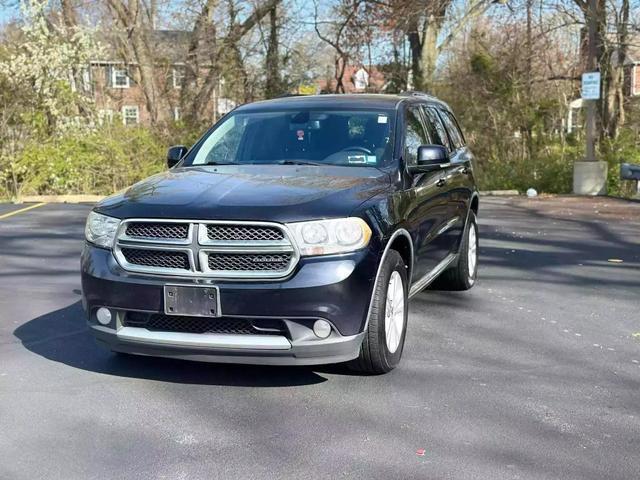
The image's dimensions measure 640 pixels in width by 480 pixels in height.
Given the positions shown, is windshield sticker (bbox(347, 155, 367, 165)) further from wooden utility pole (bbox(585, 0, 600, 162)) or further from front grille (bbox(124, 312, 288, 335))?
wooden utility pole (bbox(585, 0, 600, 162))

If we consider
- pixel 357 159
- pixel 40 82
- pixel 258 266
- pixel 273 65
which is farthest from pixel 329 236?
pixel 273 65

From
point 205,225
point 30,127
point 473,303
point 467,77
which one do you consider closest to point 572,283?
point 473,303

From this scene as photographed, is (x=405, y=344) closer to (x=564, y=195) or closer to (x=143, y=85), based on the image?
(x=564, y=195)

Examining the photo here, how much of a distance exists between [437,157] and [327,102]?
111 centimetres

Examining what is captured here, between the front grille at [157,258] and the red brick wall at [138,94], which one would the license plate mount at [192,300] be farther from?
the red brick wall at [138,94]

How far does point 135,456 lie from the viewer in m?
3.81

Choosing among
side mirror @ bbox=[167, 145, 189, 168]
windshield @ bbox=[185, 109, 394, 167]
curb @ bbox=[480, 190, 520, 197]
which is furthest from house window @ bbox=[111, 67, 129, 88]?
windshield @ bbox=[185, 109, 394, 167]

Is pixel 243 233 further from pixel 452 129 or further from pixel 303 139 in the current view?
pixel 452 129

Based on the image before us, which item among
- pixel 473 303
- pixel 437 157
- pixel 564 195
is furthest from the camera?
pixel 564 195

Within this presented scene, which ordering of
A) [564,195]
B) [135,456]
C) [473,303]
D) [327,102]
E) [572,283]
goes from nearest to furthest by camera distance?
1. [135,456]
2. [327,102]
3. [473,303]
4. [572,283]
5. [564,195]

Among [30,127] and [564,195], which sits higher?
[30,127]

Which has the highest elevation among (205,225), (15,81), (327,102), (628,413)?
(15,81)

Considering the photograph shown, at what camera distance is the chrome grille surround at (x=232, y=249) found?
438 centimetres

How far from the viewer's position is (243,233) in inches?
175
